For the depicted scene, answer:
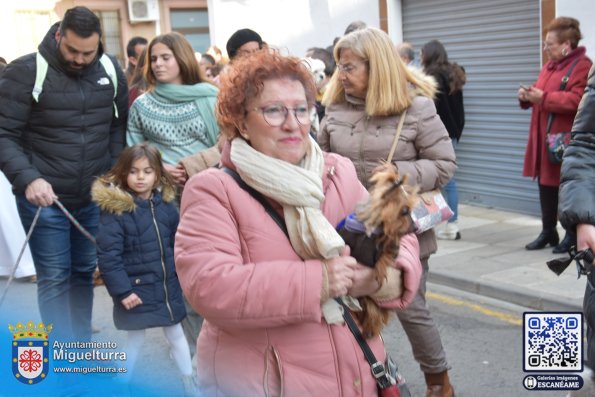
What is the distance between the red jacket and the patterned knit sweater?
12.4 ft

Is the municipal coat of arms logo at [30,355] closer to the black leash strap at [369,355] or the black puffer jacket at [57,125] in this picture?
the black puffer jacket at [57,125]

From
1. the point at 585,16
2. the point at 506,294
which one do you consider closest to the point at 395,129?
the point at 506,294

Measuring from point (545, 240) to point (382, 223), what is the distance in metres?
6.18

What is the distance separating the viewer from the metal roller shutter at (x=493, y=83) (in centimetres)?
987

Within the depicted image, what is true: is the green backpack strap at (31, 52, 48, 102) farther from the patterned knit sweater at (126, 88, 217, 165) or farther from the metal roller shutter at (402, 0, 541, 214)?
the metal roller shutter at (402, 0, 541, 214)

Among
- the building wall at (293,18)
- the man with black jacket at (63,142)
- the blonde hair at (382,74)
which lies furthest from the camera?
the building wall at (293,18)

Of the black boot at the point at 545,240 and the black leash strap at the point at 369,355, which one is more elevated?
the black leash strap at the point at 369,355

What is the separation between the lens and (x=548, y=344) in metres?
4.18

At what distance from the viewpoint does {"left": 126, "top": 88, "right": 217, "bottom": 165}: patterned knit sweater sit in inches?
207

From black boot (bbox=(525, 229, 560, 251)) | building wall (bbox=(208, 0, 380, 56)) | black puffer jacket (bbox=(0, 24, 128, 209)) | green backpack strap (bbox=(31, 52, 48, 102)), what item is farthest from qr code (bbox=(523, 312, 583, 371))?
building wall (bbox=(208, 0, 380, 56))

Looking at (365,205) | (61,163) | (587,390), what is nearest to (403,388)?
(365,205)

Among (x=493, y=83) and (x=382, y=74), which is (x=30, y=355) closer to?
(x=382, y=74)

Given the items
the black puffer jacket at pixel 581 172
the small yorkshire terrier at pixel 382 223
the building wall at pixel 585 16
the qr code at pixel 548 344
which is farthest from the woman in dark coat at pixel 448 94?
the small yorkshire terrier at pixel 382 223

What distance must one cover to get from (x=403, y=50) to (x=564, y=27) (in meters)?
2.63
